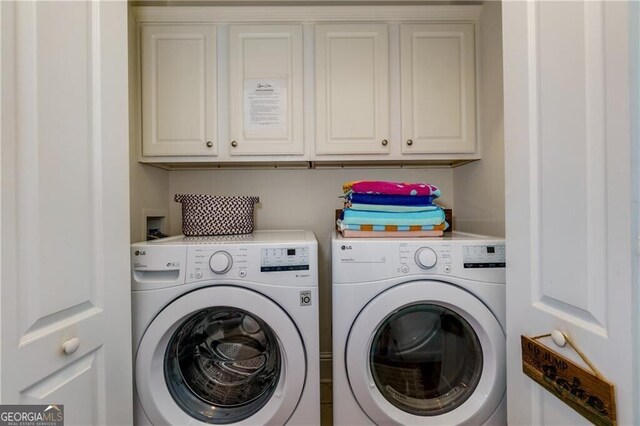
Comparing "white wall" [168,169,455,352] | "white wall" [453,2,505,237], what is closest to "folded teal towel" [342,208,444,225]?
"white wall" [453,2,505,237]

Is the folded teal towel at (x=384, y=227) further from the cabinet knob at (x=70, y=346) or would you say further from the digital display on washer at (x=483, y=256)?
the cabinet knob at (x=70, y=346)

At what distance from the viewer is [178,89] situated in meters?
1.32

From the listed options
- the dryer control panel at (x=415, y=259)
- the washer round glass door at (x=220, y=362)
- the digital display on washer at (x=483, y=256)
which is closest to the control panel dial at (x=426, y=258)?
the dryer control panel at (x=415, y=259)

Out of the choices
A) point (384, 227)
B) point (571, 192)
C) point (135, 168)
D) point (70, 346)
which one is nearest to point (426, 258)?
point (384, 227)

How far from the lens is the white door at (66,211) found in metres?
0.53

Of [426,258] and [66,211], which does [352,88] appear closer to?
[426,258]

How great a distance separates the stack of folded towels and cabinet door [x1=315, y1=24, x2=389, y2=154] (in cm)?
38

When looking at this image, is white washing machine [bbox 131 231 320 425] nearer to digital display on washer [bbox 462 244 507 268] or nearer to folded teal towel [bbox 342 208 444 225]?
folded teal towel [bbox 342 208 444 225]

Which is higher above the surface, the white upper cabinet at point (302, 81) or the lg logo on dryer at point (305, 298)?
the white upper cabinet at point (302, 81)

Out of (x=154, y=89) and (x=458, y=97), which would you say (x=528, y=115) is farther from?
(x=154, y=89)

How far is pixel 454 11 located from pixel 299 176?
1136 millimetres

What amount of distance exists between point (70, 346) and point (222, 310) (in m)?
0.42

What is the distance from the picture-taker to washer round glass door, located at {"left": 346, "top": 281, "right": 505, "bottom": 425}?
3.00 ft

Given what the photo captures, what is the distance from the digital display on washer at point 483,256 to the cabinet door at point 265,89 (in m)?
0.88
